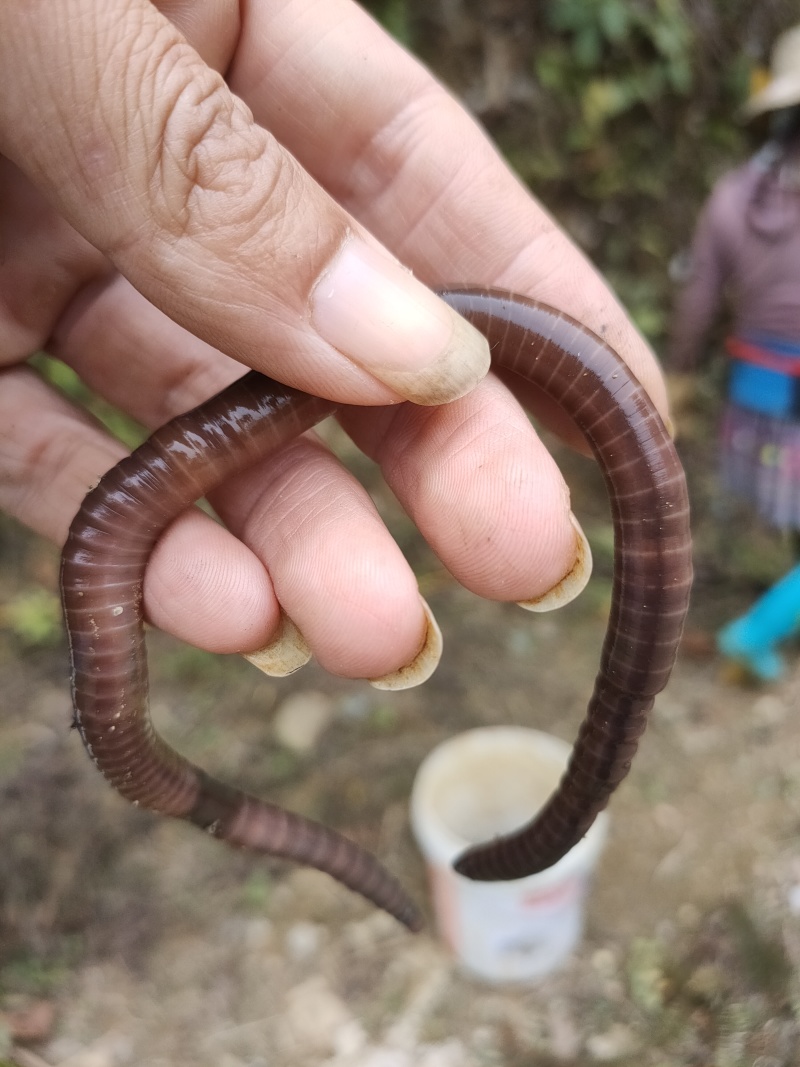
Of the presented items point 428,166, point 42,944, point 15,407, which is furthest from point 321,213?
point 42,944

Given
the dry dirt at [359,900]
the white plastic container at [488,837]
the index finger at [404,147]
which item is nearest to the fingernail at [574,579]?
the index finger at [404,147]

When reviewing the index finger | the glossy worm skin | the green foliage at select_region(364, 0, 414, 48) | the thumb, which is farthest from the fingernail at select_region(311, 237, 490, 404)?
the green foliage at select_region(364, 0, 414, 48)

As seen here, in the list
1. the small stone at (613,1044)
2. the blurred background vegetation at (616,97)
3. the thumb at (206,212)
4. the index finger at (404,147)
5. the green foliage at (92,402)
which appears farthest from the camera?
the blurred background vegetation at (616,97)

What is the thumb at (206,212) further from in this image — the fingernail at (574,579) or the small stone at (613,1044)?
the small stone at (613,1044)

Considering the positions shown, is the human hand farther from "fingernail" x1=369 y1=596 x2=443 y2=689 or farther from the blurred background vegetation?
the blurred background vegetation

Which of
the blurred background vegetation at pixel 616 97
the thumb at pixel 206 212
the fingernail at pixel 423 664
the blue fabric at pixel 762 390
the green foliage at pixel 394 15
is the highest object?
the thumb at pixel 206 212

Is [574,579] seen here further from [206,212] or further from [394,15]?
[394,15]

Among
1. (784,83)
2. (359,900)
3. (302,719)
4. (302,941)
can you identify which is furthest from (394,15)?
(302,941)

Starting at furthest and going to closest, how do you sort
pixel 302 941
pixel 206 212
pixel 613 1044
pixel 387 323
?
pixel 302 941 < pixel 613 1044 < pixel 387 323 < pixel 206 212
